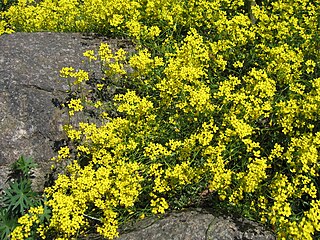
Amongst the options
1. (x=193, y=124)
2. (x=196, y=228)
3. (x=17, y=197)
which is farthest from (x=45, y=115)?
(x=196, y=228)

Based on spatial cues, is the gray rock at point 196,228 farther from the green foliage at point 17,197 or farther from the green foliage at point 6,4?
the green foliage at point 6,4

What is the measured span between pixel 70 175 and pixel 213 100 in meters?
1.80

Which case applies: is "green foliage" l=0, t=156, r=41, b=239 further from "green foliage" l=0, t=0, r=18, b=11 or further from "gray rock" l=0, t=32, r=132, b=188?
"green foliage" l=0, t=0, r=18, b=11

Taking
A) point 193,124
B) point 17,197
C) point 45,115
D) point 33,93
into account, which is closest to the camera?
point 17,197

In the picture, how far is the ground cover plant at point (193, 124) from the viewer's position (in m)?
4.17

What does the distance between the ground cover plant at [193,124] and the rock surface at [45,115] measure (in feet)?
0.59

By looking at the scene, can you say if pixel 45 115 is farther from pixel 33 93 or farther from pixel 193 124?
pixel 193 124

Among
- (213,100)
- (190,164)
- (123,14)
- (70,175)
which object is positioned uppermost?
(123,14)

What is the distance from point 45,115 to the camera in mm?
5191

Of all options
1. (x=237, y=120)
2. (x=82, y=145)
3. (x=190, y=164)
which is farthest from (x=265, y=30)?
(x=82, y=145)

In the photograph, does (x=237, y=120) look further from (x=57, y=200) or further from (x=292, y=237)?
(x=57, y=200)

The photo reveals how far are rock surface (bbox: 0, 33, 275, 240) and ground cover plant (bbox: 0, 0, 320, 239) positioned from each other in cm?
18

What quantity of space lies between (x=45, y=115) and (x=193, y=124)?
1.68 metres

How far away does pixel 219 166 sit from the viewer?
4199mm
